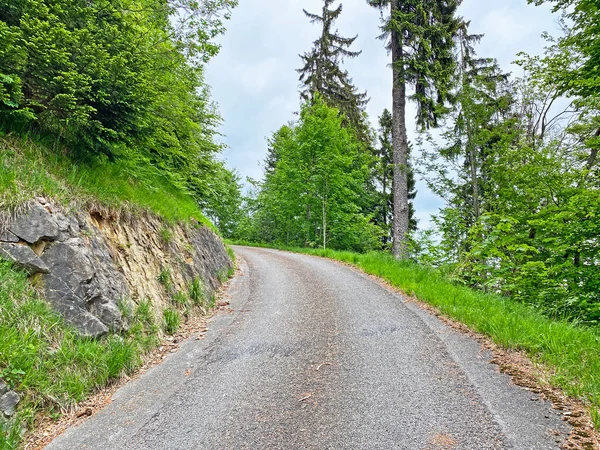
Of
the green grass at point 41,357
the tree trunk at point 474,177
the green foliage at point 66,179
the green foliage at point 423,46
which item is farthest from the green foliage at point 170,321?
the tree trunk at point 474,177

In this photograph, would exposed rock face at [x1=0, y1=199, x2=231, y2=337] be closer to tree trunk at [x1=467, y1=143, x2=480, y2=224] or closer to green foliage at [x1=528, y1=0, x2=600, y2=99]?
green foliage at [x1=528, y1=0, x2=600, y2=99]

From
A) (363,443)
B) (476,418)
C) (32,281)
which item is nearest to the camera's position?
(363,443)

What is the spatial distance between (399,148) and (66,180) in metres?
9.00

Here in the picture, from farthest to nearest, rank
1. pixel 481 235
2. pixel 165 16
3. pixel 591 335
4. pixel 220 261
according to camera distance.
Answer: pixel 220 261
pixel 481 235
pixel 165 16
pixel 591 335

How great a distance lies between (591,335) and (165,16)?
7.38m

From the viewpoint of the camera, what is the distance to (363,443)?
85.4 inches

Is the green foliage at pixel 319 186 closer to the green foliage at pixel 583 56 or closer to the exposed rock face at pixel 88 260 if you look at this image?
the green foliage at pixel 583 56

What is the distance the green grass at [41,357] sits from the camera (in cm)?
224

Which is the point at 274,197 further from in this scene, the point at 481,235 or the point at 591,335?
the point at 591,335

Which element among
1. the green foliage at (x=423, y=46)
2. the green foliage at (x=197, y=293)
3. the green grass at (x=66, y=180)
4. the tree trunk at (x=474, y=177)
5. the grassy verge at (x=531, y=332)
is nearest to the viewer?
the grassy verge at (x=531, y=332)

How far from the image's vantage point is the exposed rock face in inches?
115

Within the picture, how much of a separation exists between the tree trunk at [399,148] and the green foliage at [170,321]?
705 cm

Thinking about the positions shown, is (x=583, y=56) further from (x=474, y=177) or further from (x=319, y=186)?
(x=319, y=186)

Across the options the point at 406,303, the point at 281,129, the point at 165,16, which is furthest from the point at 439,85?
the point at 281,129
